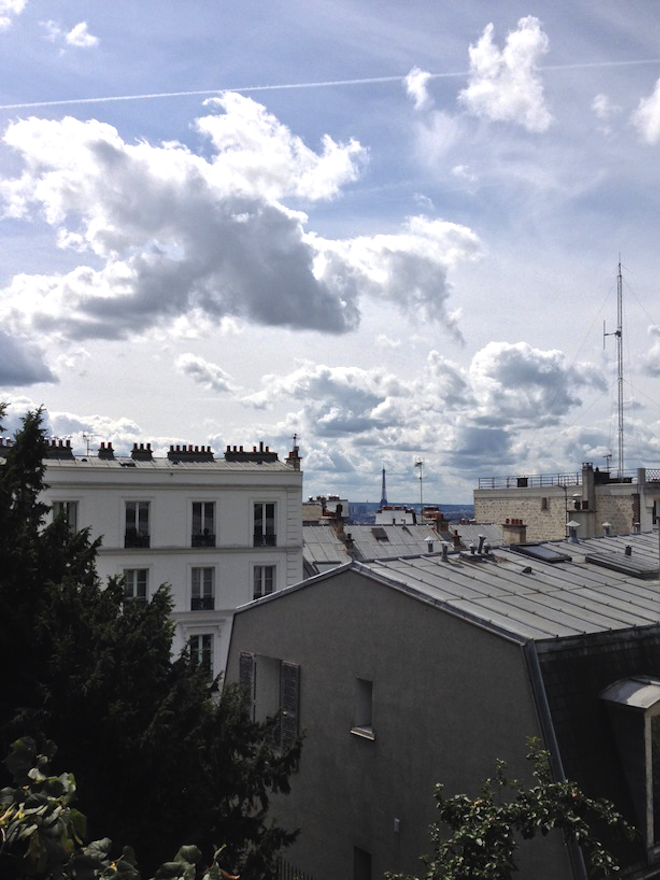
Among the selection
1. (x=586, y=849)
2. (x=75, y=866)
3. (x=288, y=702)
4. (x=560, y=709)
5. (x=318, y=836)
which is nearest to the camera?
(x=75, y=866)

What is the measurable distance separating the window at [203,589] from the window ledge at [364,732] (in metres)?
20.2

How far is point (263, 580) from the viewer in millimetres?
34875

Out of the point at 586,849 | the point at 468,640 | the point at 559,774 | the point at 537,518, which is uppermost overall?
the point at 537,518

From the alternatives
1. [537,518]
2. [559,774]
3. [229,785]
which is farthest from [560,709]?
[537,518]

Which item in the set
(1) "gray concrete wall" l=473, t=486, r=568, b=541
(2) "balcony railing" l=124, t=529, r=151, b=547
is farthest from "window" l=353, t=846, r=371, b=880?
(1) "gray concrete wall" l=473, t=486, r=568, b=541

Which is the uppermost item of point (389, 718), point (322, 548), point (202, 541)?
point (202, 541)

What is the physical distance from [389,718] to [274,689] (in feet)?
13.7

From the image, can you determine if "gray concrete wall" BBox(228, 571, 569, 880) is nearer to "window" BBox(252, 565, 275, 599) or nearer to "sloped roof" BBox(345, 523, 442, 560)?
"window" BBox(252, 565, 275, 599)

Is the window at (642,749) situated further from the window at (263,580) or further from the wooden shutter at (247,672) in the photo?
the window at (263,580)

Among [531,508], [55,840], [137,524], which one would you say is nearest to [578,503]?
[531,508]

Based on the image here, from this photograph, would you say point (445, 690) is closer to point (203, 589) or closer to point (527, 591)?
point (527, 591)

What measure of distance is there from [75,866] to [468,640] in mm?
8615

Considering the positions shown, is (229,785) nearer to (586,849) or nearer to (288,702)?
(288,702)

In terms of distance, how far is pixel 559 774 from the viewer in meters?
10.7
